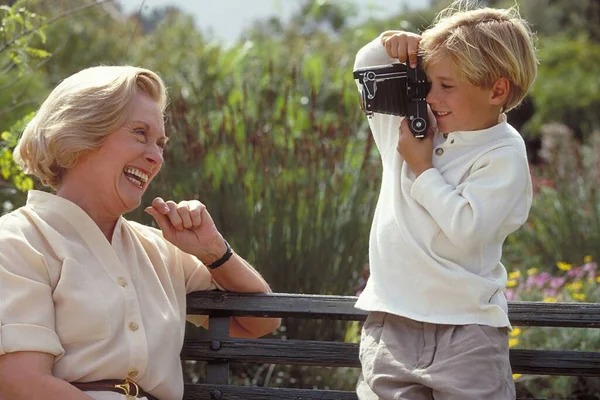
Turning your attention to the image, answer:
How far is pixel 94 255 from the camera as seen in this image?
9.07 feet

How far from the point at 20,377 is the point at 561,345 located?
2626 millimetres

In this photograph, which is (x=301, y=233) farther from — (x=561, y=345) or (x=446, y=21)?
(x=446, y=21)

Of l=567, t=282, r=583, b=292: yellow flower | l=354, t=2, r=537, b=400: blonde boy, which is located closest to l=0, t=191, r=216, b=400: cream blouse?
l=354, t=2, r=537, b=400: blonde boy

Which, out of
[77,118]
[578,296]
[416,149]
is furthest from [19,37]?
[578,296]

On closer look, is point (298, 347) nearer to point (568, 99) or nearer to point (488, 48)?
point (488, 48)

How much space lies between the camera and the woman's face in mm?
2777

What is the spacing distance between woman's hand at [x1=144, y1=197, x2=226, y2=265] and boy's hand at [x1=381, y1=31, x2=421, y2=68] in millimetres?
705

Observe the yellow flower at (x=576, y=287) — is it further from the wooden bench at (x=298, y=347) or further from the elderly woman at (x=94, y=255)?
the elderly woman at (x=94, y=255)

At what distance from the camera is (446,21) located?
271 centimetres

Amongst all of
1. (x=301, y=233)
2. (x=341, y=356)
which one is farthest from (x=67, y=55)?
(x=341, y=356)

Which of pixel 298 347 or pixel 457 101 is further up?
pixel 457 101

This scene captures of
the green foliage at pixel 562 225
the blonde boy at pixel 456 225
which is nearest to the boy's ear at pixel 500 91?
the blonde boy at pixel 456 225

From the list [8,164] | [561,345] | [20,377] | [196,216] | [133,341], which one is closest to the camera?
[20,377]

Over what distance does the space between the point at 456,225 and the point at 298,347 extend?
0.89 m
